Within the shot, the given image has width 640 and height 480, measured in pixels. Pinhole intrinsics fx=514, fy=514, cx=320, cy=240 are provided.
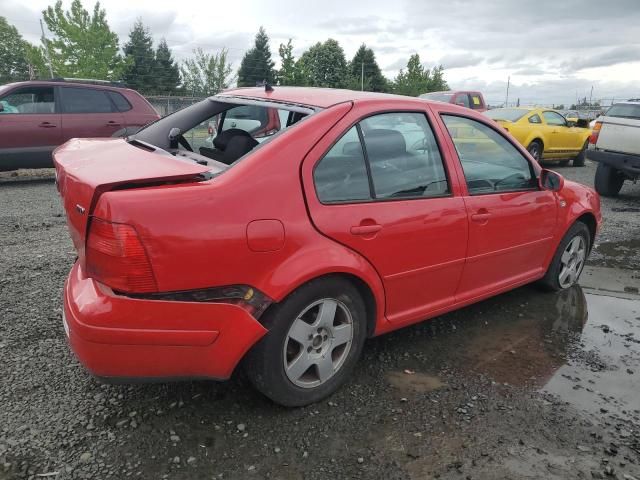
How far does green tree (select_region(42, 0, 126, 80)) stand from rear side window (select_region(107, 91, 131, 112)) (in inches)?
1311

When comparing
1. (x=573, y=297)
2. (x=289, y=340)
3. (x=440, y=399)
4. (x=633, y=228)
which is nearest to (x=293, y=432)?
(x=289, y=340)

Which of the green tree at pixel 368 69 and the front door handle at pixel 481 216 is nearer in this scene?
the front door handle at pixel 481 216

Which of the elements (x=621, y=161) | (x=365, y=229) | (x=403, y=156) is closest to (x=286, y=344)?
(x=365, y=229)

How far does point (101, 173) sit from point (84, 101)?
7.55m

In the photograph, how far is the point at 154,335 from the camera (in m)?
2.16

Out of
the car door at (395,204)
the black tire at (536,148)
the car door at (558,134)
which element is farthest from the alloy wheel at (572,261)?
the car door at (558,134)

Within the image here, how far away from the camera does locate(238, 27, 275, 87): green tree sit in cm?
5919

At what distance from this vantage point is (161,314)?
7.04 feet

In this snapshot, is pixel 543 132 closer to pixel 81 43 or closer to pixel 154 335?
pixel 154 335

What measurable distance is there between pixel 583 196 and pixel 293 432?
3.15 m

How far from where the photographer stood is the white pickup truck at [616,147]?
8156 mm

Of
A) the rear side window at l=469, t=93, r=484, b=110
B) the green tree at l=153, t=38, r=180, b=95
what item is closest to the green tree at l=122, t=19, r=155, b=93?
the green tree at l=153, t=38, r=180, b=95

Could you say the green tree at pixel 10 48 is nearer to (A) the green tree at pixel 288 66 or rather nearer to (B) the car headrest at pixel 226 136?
(A) the green tree at pixel 288 66

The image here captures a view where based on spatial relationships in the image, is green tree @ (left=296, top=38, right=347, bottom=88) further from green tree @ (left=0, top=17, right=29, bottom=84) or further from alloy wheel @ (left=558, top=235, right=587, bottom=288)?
alloy wheel @ (left=558, top=235, right=587, bottom=288)
